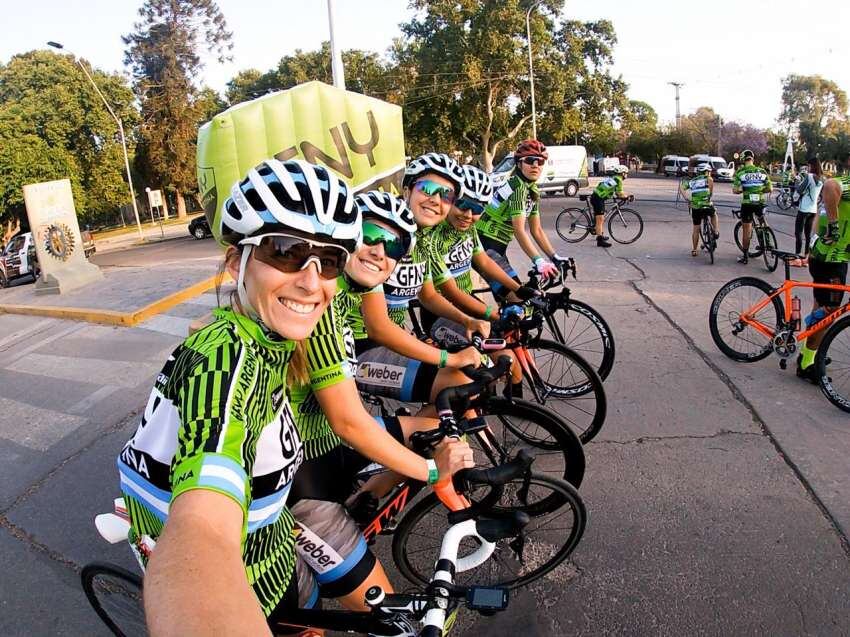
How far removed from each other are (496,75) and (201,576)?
3752 cm

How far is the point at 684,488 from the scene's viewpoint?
136 inches

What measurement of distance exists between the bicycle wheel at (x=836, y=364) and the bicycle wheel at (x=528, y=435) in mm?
2474

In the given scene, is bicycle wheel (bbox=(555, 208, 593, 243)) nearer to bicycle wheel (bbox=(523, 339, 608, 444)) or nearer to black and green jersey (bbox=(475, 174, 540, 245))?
black and green jersey (bbox=(475, 174, 540, 245))

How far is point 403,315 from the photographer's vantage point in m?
3.78

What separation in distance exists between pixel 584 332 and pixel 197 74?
43371 mm

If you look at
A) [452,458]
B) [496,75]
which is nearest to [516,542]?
[452,458]

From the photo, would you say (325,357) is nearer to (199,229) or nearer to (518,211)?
(518,211)

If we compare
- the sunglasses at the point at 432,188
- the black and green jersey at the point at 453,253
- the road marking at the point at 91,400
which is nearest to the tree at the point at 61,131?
the road marking at the point at 91,400

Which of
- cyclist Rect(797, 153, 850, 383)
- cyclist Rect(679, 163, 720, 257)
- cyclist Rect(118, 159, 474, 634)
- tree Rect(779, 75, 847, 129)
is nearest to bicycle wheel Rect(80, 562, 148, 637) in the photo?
cyclist Rect(118, 159, 474, 634)

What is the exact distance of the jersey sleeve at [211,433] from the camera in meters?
1.31

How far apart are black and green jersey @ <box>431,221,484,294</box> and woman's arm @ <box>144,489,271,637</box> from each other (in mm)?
2827

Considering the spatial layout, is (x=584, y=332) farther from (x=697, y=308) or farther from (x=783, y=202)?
(x=783, y=202)

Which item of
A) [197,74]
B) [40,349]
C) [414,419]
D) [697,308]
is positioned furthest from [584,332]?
[197,74]

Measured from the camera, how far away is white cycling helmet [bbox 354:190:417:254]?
2.85m
